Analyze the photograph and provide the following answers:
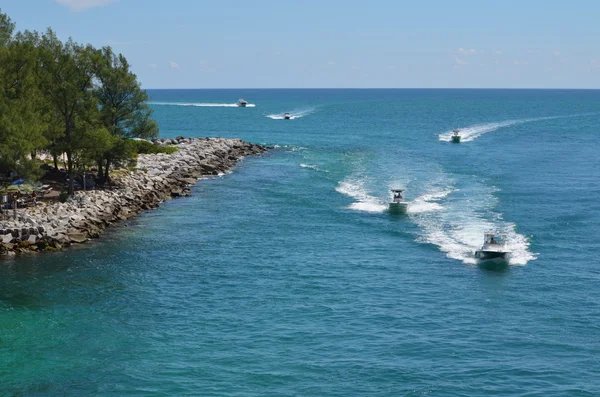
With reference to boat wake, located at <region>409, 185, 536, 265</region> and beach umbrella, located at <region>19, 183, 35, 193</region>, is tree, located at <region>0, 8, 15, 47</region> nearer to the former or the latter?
beach umbrella, located at <region>19, 183, 35, 193</region>

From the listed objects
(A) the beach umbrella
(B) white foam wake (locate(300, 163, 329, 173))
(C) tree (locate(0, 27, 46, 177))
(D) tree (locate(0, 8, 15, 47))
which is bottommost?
(A) the beach umbrella

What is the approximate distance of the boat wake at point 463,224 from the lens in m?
59.1

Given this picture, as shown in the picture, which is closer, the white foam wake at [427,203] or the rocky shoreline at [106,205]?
the rocky shoreline at [106,205]

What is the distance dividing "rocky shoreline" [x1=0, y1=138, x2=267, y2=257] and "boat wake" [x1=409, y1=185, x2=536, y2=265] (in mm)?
28581

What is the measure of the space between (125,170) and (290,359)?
52.5 meters

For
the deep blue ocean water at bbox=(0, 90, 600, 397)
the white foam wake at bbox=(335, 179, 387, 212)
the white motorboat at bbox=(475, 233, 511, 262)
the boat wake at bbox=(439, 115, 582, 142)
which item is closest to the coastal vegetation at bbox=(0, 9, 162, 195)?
the deep blue ocean water at bbox=(0, 90, 600, 397)

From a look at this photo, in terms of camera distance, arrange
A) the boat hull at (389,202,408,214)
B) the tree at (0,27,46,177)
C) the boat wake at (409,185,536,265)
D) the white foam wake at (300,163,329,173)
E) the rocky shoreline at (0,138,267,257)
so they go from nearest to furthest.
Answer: the boat wake at (409,185,536,265)
the rocky shoreline at (0,138,267,257)
the tree at (0,27,46,177)
the boat hull at (389,202,408,214)
the white foam wake at (300,163,329,173)

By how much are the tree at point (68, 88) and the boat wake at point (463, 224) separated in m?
33.6

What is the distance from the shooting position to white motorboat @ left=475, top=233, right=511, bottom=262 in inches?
2176

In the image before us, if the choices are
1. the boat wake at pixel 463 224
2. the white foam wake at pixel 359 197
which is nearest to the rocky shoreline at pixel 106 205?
the white foam wake at pixel 359 197

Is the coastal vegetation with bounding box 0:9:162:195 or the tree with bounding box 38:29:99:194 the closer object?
the coastal vegetation with bounding box 0:9:162:195

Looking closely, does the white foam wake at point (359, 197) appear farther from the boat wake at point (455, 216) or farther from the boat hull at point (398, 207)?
the boat hull at point (398, 207)

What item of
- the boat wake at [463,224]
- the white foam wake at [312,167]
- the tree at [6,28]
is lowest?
the boat wake at [463,224]

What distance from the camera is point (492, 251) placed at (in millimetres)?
55219
